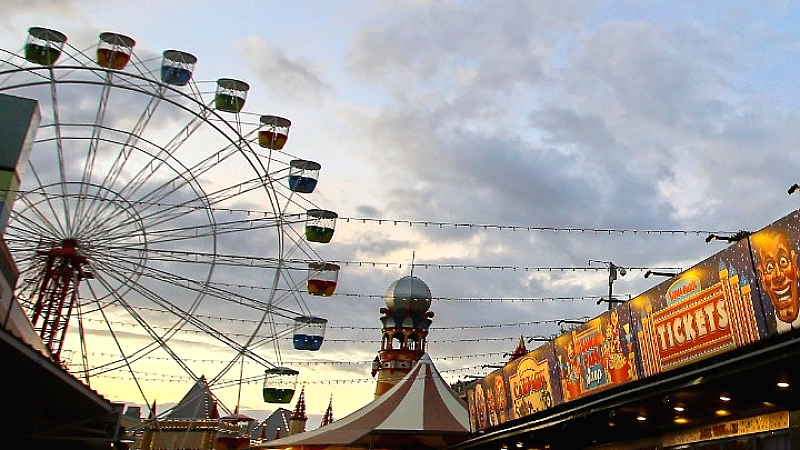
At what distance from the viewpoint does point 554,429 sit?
17641mm

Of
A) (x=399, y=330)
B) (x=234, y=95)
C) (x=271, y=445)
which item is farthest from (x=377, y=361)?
(x=234, y=95)

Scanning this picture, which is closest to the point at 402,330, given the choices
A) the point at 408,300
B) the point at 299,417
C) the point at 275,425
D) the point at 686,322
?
the point at 408,300

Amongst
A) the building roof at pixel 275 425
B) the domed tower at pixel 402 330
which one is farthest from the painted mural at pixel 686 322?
the building roof at pixel 275 425

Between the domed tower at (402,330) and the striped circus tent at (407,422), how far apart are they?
19.0 meters

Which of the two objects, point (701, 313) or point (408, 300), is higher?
point (408, 300)

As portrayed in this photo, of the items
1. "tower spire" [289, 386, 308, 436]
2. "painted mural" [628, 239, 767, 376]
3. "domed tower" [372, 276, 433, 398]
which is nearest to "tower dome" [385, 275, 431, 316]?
"domed tower" [372, 276, 433, 398]

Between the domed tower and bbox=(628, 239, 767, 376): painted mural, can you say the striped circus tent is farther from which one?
the domed tower

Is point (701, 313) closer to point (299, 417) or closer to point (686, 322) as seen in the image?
point (686, 322)

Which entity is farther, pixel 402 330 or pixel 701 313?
pixel 402 330

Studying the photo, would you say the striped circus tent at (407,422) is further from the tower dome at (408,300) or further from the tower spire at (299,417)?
the tower spire at (299,417)

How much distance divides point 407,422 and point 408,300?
75.5ft

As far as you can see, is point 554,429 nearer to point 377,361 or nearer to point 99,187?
point 99,187

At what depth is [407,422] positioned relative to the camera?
87.8 ft

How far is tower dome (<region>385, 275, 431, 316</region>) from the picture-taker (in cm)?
4969
